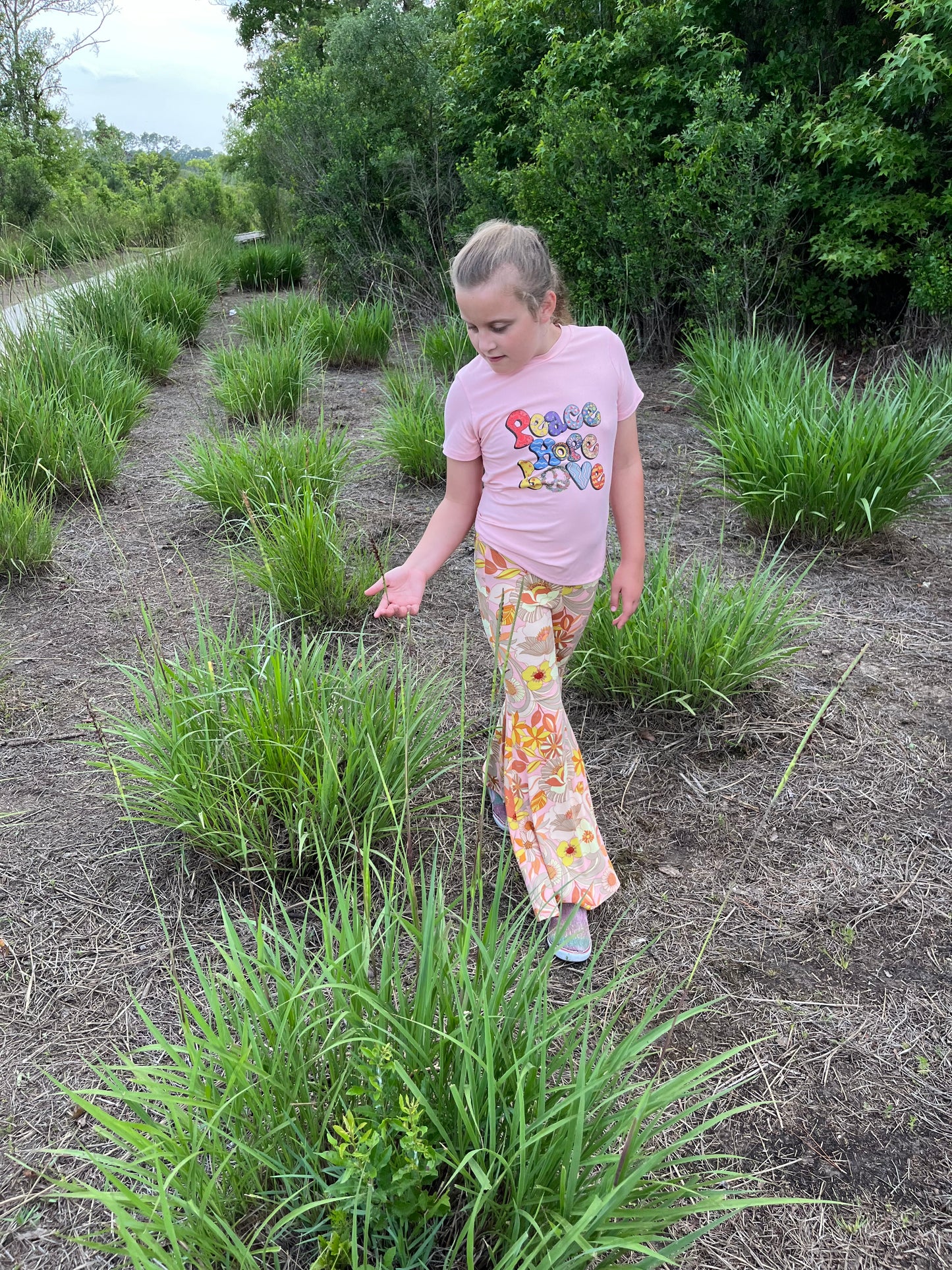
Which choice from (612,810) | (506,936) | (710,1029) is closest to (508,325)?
(506,936)

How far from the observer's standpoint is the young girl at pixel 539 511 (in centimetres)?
166

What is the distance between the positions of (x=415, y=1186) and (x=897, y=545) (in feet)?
10.1

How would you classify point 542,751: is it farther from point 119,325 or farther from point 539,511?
point 119,325

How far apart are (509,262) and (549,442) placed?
1.15 ft

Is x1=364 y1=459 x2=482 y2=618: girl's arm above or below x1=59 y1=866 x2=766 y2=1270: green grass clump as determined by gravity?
above

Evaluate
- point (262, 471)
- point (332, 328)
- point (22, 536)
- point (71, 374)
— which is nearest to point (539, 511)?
point (262, 471)

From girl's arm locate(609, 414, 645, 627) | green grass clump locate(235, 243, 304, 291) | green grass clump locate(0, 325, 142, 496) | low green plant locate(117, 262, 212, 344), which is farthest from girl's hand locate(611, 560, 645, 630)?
green grass clump locate(235, 243, 304, 291)

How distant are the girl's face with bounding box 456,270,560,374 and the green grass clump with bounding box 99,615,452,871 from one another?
0.71 metres

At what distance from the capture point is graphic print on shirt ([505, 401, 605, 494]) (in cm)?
172

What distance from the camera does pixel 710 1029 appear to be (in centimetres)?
165

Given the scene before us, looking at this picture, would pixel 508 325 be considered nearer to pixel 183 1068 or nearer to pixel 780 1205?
pixel 183 1068

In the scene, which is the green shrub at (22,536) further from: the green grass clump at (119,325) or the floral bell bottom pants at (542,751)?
the floral bell bottom pants at (542,751)

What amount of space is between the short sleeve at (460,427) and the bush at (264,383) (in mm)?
2906

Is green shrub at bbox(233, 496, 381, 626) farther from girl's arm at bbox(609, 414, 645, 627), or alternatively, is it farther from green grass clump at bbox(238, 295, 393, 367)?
green grass clump at bbox(238, 295, 393, 367)
